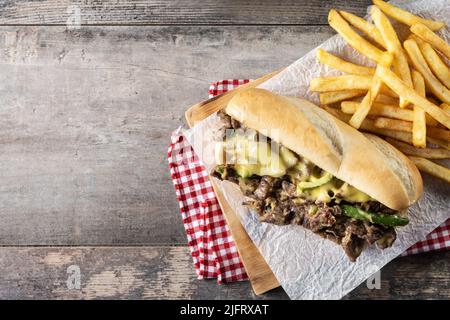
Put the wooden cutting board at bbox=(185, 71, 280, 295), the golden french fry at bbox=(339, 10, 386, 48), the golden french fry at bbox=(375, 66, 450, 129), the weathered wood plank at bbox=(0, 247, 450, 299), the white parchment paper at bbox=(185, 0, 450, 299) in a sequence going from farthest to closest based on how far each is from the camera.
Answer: the weathered wood plank at bbox=(0, 247, 450, 299), the wooden cutting board at bbox=(185, 71, 280, 295), the white parchment paper at bbox=(185, 0, 450, 299), the golden french fry at bbox=(339, 10, 386, 48), the golden french fry at bbox=(375, 66, 450, 129)

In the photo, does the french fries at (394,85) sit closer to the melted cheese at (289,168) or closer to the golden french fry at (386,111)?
the golden french fry at (386,111)

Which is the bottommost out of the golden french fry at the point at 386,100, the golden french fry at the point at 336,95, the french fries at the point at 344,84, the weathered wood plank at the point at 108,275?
the weathered wood plank at the point at 108,275

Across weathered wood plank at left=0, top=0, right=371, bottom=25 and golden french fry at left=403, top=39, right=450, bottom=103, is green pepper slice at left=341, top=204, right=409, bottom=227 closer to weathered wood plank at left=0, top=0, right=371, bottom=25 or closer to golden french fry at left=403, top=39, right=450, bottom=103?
golden french fry at left=403, top=39, right=450, bottom=103

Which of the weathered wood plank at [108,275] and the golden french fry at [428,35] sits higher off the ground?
the golden french fry at [428,35]

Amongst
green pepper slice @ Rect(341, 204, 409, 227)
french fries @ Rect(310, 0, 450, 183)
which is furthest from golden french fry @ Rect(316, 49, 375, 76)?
green pepper slice @ Rect(341, 204, 409, 227)

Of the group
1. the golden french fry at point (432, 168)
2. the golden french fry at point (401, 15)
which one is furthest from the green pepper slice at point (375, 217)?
the golden french fry at point (401, 15)

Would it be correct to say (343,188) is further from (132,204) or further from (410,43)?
(132,204)

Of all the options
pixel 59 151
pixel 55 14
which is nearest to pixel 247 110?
pixel 59 151
